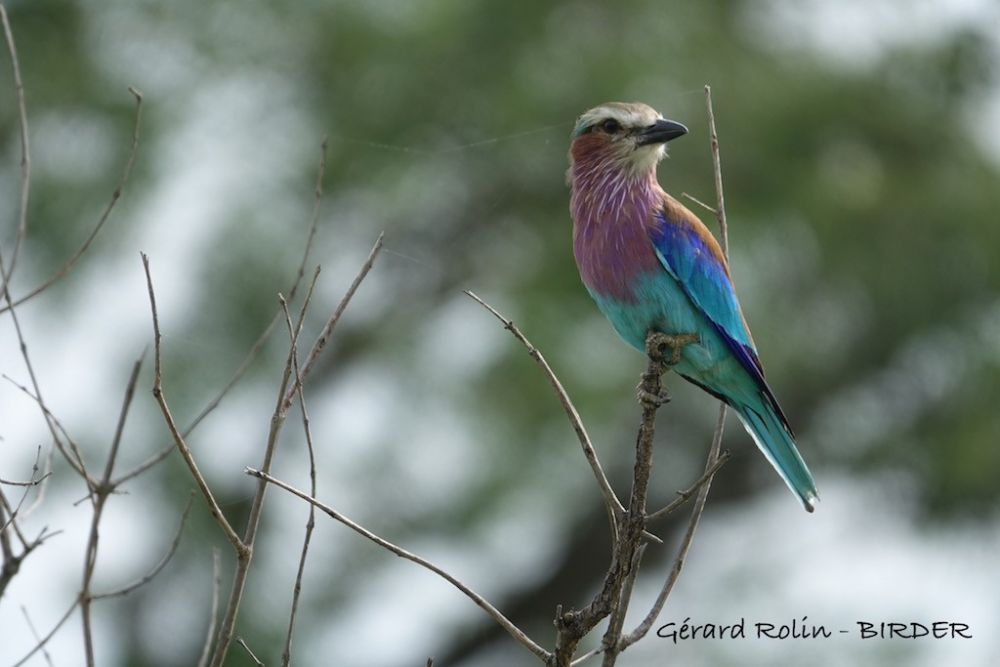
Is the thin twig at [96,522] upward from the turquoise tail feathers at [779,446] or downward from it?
downward

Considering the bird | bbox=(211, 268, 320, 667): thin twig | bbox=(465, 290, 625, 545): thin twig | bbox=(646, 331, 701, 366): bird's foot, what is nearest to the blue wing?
the bird

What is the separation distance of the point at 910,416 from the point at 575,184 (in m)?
5.47

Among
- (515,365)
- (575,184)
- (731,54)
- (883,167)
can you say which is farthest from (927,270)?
(575,184)

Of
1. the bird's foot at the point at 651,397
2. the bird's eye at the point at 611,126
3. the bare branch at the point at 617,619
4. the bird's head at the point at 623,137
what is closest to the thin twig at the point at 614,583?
the bare branch at the point at 617,619

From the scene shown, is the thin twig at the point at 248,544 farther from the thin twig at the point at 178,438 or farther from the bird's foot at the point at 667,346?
the bird's foot at the point at 667,346

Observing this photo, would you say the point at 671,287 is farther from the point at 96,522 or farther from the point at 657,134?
the point at 96,522

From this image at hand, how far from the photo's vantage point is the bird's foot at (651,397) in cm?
324

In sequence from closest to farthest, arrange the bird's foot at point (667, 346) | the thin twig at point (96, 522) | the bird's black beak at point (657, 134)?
the thin twig at point (96, 522) < the bird's foot at point (667, 346) < the bird's black beak at point (657, 134)

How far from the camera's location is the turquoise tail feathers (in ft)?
13.0

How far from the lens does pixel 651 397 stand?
3.28 meters

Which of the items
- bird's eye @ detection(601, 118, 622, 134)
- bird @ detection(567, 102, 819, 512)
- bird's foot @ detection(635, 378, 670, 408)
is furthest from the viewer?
bird's eye @ detection(601, 118, 622, 134)

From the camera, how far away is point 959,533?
30.1 feet

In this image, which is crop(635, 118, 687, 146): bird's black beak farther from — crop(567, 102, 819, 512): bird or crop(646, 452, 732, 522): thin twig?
crop(646, 452, 732, 522): thin twig

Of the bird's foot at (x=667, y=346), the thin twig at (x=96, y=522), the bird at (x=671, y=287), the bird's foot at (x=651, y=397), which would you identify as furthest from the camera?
the bird at (x=671, y=287)
